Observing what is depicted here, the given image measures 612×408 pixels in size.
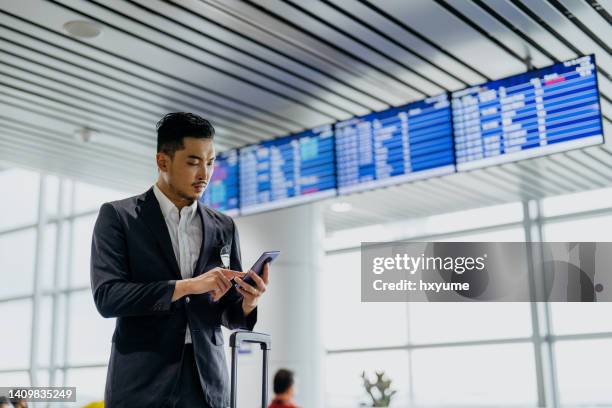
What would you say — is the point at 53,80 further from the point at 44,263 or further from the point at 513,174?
the point at 44,263

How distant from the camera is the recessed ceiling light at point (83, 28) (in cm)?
482

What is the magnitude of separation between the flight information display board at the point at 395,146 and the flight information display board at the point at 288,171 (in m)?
0.13

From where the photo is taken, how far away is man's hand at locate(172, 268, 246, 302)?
69.8 inches

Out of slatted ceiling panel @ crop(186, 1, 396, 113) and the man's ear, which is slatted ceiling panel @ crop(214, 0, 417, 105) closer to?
slatted ceiling panel @ crop(186, 1, 396, 113)

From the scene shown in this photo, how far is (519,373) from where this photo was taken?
31.5 feet

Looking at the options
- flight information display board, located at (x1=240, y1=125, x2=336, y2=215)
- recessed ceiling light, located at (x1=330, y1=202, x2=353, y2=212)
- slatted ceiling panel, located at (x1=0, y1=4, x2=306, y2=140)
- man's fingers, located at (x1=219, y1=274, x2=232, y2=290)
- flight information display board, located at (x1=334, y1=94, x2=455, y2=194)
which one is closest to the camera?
man's fingers, located at (x1=219, y1=274, x2=232, y2=290)

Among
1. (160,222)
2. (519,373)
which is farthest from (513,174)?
(160,222)

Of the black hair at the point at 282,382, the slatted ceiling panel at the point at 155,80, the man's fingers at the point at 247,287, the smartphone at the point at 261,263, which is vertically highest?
the slatted ceiling panel at the point at 155,80

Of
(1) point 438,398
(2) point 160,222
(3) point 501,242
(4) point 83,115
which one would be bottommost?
(1) point 438,398

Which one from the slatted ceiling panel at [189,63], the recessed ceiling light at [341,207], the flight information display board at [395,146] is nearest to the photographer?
the slatted ceiling panel at [189,63]

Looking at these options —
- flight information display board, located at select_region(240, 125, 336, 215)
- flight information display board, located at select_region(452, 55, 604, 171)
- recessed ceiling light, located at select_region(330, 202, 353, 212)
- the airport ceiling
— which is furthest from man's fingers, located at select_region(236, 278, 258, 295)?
recessed ceiling light, located at select_region(330, 202, 353, 212)

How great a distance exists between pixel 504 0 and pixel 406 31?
2.32 ft

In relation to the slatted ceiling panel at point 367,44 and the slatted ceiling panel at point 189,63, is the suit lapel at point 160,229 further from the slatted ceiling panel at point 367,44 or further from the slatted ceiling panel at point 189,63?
the slatted ceiling panel at point 189,63

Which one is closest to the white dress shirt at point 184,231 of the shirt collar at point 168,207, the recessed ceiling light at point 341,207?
the shirt collar at point 168,207
